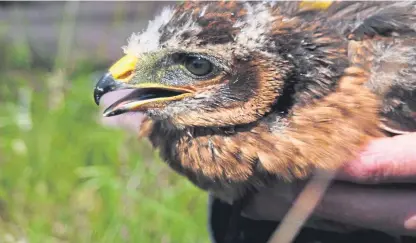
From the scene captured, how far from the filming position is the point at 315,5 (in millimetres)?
2424

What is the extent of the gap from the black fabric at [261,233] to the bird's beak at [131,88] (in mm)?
430

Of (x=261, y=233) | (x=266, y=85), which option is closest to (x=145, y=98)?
(x=266, y=85)

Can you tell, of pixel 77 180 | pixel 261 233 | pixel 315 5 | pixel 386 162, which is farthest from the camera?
pixel 77 180

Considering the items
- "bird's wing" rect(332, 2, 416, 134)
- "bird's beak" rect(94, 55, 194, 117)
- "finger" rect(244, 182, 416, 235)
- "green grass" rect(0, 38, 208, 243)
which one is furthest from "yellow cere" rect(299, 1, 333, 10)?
"green grass" rect(0, 38, 208, 243)

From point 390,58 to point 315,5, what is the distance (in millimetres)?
347

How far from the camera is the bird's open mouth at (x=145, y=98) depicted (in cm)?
229

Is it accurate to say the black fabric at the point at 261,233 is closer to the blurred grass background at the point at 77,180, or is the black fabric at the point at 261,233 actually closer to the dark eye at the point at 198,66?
the dark eye at the point at 198,66

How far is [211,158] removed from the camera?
89.3 inches

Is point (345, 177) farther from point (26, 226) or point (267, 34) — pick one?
point (26, 226)

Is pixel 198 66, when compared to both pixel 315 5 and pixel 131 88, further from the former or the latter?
pixel 315 5

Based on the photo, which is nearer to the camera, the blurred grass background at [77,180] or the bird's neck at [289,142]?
the bird's neck at [289,142]

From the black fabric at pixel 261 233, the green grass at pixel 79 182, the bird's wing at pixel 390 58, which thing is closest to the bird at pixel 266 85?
the bird's wing at pixel 390 58

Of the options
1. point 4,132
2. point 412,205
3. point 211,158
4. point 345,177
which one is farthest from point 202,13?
point 4,132

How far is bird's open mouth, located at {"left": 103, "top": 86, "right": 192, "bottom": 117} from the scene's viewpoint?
90.1 inches
